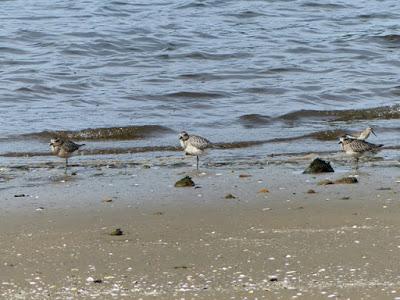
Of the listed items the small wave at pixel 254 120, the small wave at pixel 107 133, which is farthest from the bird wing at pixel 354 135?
the small wave at pixel 107 133

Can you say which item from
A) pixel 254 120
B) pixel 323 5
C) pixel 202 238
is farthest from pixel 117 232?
pixel 323 5

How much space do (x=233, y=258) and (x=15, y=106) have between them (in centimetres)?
936

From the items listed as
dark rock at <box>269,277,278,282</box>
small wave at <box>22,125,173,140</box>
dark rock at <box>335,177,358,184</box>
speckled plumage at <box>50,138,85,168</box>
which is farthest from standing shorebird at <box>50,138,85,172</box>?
dark rock at <box>269,277,278,282</box>

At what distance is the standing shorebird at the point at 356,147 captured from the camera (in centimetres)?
1177

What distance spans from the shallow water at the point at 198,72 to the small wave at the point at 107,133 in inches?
1.1

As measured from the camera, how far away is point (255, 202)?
9.50 metres

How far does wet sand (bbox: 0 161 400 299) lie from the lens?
7.02m

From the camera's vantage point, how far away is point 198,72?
19344mm

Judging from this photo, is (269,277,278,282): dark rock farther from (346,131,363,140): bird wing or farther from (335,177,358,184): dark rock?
(346,131,363,140): bird wing

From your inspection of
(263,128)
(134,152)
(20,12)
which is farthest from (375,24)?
(134,152)

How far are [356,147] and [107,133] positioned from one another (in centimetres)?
403

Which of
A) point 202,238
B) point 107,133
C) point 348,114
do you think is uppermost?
point 202,238

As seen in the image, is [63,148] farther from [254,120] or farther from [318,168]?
[254,120]

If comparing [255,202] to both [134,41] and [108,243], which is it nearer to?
[108,243]
